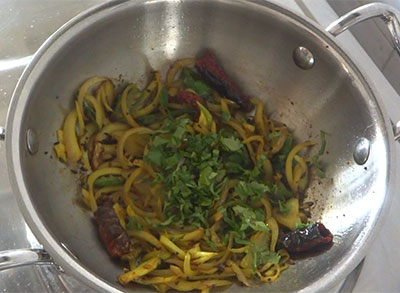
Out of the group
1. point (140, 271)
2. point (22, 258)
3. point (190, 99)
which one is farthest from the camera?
point (190, 99)

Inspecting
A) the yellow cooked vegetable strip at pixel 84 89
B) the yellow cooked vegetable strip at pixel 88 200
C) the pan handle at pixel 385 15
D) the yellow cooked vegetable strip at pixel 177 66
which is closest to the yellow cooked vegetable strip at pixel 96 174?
the yellow cooked vegetable strip at pixel 88 200

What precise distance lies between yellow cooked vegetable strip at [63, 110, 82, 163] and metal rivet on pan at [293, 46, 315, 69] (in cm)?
42

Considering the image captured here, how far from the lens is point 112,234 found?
2.68ft

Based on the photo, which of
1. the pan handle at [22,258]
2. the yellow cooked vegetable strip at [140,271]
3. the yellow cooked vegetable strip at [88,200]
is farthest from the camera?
the yellow cooked vegetable strip at [88,200]

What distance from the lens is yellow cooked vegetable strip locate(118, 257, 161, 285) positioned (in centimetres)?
76

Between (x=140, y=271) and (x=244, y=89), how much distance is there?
0.42 metres

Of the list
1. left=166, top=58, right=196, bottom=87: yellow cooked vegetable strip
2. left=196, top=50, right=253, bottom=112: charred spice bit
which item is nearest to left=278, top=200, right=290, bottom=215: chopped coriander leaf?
left=196, top=50, right=253, bottom=112: charred spice bit

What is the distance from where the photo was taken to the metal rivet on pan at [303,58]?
3.12 ft

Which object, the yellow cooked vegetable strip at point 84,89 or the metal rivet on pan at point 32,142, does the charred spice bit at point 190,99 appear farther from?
the metal rivet on pan at point 32,142

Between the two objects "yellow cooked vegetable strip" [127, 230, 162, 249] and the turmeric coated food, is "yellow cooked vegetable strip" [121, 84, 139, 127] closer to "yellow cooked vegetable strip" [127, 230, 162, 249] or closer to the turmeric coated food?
the turmeric coated food

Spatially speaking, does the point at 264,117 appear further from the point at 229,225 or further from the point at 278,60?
the point at 229,225

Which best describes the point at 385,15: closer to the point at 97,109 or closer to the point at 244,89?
the point at 244,89

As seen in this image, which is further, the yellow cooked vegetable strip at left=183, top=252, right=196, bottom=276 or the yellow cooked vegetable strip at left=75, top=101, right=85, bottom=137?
the yellow cooked vegetable strip at left=75, top=101, right=85, bottom=137

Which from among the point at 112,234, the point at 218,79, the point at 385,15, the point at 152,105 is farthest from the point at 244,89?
the point at 112,234
